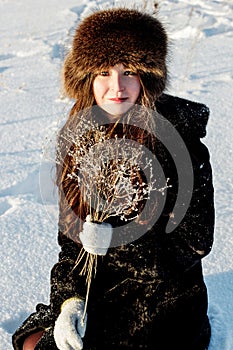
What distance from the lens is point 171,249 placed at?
1.69 m

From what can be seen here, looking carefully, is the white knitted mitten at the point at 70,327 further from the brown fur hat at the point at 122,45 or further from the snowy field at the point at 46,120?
the brown fur hat at the point at 122,45

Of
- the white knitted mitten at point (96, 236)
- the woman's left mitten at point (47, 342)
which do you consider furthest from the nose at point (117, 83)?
the woman's left mitten at point (47, 342)

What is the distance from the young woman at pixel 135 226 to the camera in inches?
62.9

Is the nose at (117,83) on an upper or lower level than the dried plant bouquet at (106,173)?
upper

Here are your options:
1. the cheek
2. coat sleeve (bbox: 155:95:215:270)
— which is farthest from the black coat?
the cheek

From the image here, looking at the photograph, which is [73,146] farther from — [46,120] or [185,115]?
[46,120]

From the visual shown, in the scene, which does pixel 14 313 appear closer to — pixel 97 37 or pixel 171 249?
pixel 171 249

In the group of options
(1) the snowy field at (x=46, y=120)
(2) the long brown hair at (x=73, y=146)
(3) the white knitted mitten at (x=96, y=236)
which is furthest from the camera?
(1) the snowy field at (x=46, y=120)

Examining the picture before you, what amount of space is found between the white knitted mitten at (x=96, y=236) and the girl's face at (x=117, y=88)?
379 millimetres

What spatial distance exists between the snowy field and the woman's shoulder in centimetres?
16

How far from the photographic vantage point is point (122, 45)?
1557mm

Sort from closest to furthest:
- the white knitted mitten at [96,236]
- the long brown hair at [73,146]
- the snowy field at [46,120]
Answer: the white knitted mitten at [96,236] < the long brown hair at [73,146] < the snowy field at [46,120]

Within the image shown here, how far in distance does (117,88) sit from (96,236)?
459mm

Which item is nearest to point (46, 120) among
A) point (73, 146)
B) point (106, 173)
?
point (73, 146)
